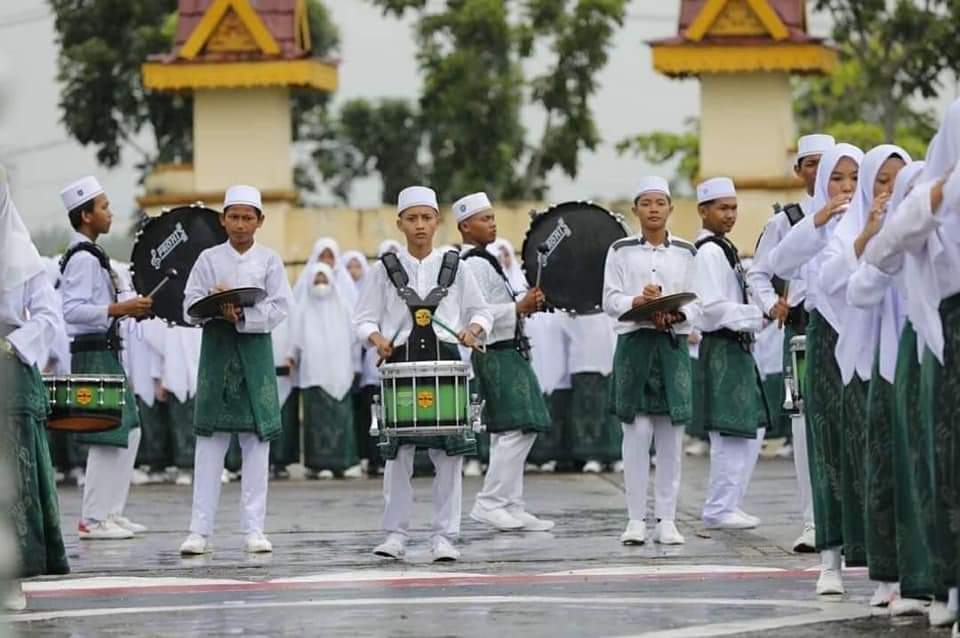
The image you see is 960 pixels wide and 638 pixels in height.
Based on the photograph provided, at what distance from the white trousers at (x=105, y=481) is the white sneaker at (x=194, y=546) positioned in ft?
5.21

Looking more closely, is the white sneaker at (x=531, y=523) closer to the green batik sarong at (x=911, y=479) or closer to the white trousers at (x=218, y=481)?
the white trousers at (x=218, y=481)

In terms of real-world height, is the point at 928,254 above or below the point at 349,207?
below

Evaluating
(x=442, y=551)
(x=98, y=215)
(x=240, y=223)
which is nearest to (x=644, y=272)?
(x=442, y=551)

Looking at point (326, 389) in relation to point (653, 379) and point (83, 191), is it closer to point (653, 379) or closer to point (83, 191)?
point (83, 191)

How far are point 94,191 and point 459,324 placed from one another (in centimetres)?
279

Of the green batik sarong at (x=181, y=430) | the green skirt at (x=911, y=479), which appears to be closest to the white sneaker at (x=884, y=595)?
the green skirt at (x=911, y=479)

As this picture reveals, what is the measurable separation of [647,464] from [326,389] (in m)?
8.67

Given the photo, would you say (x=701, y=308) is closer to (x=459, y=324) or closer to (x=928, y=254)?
(x=459, y=324)

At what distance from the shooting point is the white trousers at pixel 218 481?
1409 cm

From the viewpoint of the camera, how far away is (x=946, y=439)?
29.3 ft

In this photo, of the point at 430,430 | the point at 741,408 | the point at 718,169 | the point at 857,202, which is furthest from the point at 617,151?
the point at 857,202

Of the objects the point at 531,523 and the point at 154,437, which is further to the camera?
the point at 154,437

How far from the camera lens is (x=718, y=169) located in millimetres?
27906

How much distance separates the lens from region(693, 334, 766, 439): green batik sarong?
50.4 ft
